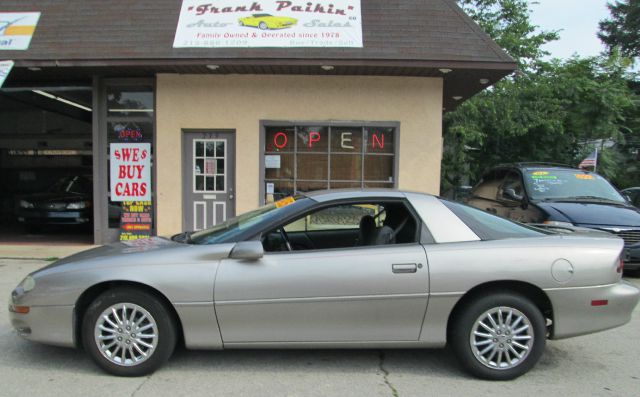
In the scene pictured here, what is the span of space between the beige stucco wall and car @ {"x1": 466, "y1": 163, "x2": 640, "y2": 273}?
1585 mm

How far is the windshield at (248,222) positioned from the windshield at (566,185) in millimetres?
5390

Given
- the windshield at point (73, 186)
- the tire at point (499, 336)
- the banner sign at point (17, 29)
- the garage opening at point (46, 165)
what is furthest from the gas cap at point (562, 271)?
the windshield at point (73, 186)

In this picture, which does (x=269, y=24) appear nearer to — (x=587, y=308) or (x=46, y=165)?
(x=587, y=308)

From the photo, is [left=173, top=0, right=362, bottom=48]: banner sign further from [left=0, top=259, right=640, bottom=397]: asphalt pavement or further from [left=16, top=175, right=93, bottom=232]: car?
[left=0, top=259, right=640, bottom=397]: asphalt pavement

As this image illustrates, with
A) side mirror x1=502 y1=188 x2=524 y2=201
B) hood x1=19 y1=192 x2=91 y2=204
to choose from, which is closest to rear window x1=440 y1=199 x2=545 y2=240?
side mirror x1=502 y1=188 x2=524 y2=201

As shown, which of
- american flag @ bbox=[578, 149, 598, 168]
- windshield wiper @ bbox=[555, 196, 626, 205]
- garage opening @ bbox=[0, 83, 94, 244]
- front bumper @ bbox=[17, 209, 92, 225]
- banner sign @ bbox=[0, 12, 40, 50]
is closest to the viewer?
windshield wiper @ bbox=[555, 196, 626, 205]

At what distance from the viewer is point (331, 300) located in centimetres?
345

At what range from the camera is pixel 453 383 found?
3.45 meters

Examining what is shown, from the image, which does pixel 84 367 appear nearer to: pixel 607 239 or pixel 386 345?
pixel 386 345

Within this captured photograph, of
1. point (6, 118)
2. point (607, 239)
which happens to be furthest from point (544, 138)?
point (6, 118)

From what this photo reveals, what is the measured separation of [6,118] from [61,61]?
36.8 feet

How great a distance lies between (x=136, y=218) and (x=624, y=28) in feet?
124

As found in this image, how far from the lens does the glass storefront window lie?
9.53m

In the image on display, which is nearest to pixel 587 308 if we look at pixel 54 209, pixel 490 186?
pixel 490 186
